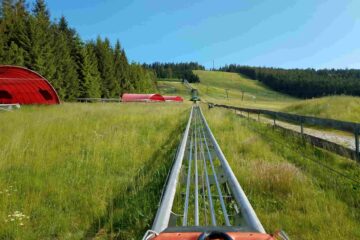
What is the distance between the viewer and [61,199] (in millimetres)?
5020

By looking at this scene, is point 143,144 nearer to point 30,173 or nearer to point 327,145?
point 30,173

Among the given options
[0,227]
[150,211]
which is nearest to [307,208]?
[150,211]

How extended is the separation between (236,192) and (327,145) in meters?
6.24

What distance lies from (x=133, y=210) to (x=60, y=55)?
4964cm

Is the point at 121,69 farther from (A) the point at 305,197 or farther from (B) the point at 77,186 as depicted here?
(A) the point at 305,197

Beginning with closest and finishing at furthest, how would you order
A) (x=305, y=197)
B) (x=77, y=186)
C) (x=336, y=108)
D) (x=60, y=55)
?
(x=305, y=197), (x=77, y=186), (x=336, y=108), (x=60, y=55)

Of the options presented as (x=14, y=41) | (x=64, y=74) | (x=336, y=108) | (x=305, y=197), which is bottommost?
(x=305, y=197)

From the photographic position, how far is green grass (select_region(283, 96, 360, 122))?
25320 mm

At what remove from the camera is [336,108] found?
27.6 m

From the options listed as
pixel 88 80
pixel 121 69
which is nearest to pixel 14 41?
pixel 88 80

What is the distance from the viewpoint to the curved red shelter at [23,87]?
28.5 meters

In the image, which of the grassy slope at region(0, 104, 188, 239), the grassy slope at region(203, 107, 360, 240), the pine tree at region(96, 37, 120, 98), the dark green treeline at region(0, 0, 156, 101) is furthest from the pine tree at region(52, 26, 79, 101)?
the grassy slope at region(203, 107, 360, 240)

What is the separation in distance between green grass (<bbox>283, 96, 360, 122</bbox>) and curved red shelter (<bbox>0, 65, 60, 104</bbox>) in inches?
941

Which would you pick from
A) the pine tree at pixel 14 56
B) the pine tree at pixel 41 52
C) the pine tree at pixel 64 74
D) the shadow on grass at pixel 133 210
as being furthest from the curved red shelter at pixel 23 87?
the shadow on grass at pixel 133 210
